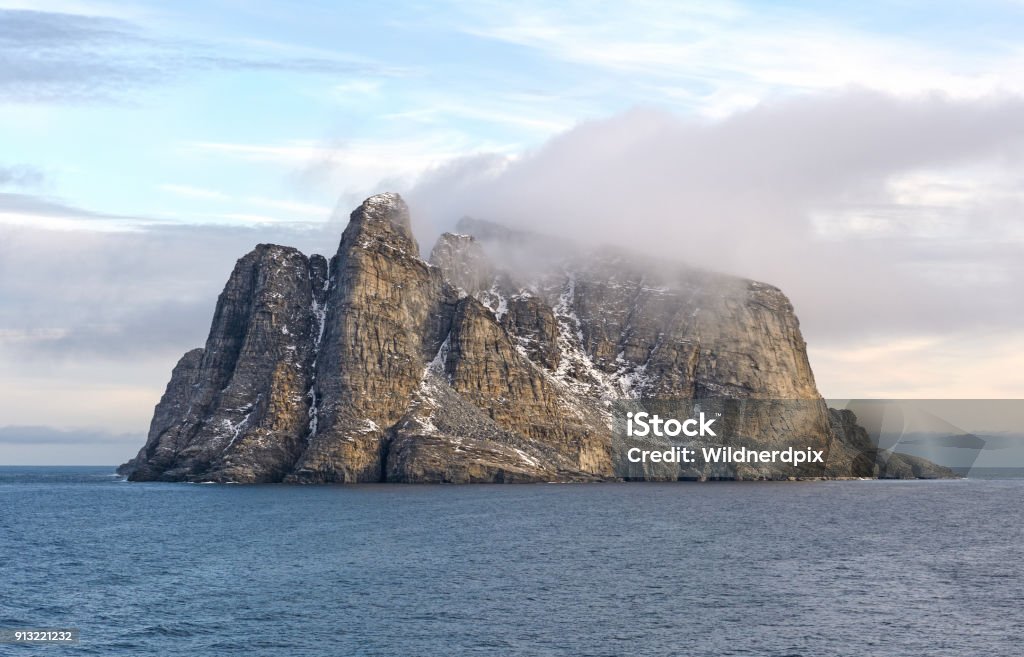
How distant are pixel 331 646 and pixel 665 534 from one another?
234ft

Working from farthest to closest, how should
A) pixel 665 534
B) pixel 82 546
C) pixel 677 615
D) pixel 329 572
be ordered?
1. pixel 665 534
2. pixel 82 546
3. pixel 329 572
4. pixel 677 615

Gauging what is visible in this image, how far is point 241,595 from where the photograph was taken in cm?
9388

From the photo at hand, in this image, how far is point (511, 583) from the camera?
101 meters

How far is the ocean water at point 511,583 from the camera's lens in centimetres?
7775

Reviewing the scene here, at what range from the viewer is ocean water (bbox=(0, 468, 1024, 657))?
255 ft

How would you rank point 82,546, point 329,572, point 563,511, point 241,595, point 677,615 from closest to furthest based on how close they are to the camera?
point 677,615 < point 241,595 < point 329,572 < point 82,546 < point 563,511

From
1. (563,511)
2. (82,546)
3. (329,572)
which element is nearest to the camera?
(329,572)

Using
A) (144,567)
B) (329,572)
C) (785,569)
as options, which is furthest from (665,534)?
(144,567)

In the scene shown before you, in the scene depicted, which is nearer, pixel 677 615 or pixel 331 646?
pixel 331 646

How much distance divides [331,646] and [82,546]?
2453 inches

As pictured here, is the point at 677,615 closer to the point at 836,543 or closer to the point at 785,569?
the point at 785,569

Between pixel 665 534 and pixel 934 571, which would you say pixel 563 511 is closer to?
pixel 665 534

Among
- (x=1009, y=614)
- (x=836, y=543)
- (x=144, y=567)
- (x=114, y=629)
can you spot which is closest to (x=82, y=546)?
(x=144, y=567)

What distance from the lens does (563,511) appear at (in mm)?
170750
